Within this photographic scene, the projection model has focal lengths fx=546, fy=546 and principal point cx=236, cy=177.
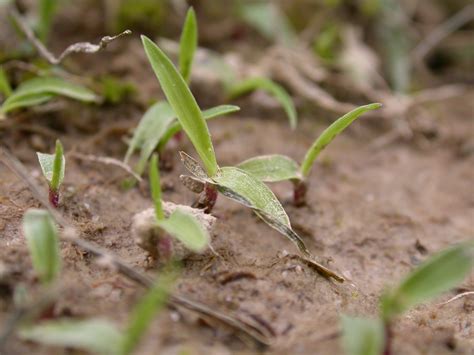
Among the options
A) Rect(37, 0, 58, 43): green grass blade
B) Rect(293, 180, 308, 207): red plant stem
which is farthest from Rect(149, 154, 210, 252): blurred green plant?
Rect(37, 0, 58, 43): green grass blade

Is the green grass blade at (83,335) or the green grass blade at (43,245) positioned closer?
the green grass blade at (83,335)

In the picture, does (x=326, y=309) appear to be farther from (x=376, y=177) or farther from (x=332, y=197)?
(x=376, y=177)

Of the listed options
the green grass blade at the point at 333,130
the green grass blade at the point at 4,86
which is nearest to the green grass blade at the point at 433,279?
the green grass blade at the point at 333,130

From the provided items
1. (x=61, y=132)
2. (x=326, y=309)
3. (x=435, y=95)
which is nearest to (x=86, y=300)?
(x=326, y=309)

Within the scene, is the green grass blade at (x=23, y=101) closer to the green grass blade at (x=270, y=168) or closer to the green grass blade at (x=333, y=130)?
the green grass blade at (x=270, y=168)

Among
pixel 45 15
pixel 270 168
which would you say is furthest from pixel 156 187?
pixel 45 15

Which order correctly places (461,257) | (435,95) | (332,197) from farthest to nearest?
(435,95) < (332,197) < (461,257)
